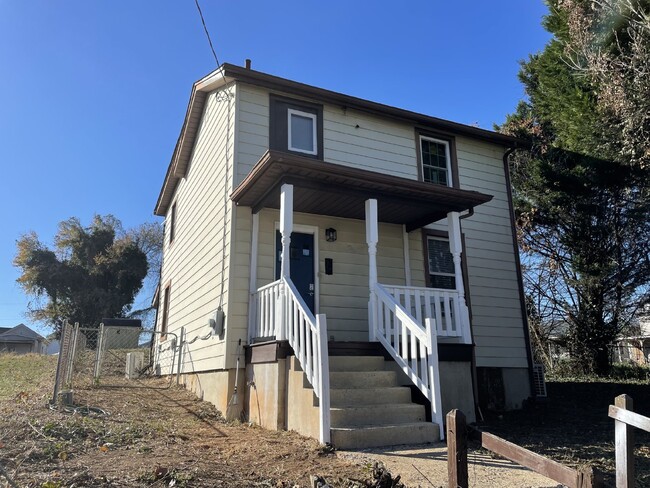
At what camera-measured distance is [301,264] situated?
→ 8.31 meters

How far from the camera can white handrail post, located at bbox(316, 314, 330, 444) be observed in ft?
16.0

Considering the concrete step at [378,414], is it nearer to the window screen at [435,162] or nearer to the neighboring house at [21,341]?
the window screen at [435,162]

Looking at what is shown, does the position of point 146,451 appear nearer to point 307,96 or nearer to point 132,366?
point 307,96

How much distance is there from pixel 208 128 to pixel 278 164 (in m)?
4.19

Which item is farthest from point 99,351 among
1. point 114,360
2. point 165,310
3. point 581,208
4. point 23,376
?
point 581,208

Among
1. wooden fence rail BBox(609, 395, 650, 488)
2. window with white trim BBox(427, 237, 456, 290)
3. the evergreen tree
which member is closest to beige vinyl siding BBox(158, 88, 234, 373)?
window with white trim BBox(427, 237, 456, 290)

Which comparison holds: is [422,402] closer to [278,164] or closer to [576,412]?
[278,164]

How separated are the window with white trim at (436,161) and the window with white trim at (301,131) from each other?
254 centimetres

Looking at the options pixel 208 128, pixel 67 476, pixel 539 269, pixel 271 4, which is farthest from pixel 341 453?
pixel 539 269

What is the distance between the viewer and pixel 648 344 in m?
24.5

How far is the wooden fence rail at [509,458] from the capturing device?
2.29 metres

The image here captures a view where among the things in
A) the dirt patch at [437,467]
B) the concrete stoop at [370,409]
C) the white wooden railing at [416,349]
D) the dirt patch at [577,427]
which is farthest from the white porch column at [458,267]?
the dirt patch at [437,467]

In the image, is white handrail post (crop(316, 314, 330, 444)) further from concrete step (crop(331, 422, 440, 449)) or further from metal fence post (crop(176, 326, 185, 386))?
metal fence post (crop(176, 326, 185, 386))

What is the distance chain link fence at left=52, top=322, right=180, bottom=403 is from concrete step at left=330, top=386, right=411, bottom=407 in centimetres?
394
